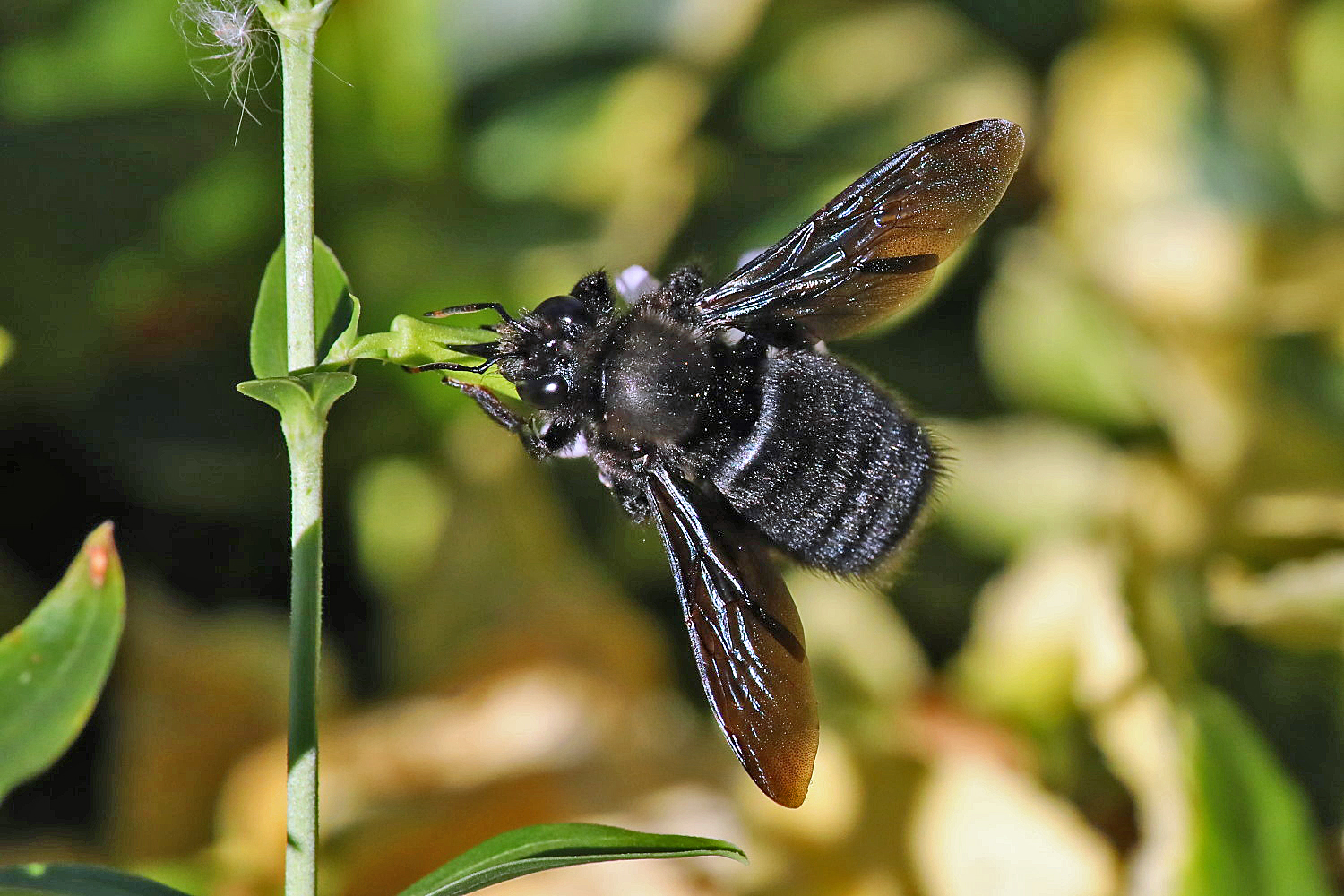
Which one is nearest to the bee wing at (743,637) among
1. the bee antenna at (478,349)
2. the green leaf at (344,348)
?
the bee antenna at (478,349)

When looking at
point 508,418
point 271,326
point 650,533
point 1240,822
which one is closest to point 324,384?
point 271,326

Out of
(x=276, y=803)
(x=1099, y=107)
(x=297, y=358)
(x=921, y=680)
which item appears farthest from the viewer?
(x=1099, y=107)

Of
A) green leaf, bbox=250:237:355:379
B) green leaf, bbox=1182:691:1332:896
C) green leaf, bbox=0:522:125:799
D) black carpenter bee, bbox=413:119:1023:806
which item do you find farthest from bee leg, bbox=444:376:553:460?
green leaf, bbox=1182:691:1332:896

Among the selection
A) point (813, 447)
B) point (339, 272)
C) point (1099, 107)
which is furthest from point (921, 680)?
point (339, 272)

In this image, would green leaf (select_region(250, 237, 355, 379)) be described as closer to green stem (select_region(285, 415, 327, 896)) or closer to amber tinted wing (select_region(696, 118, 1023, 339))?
green stem (select_region(285, 415, 327, 896))

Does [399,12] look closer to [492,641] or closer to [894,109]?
[894,109]

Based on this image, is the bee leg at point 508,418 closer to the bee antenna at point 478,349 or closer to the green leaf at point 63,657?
the bee antenna at point 478,349
